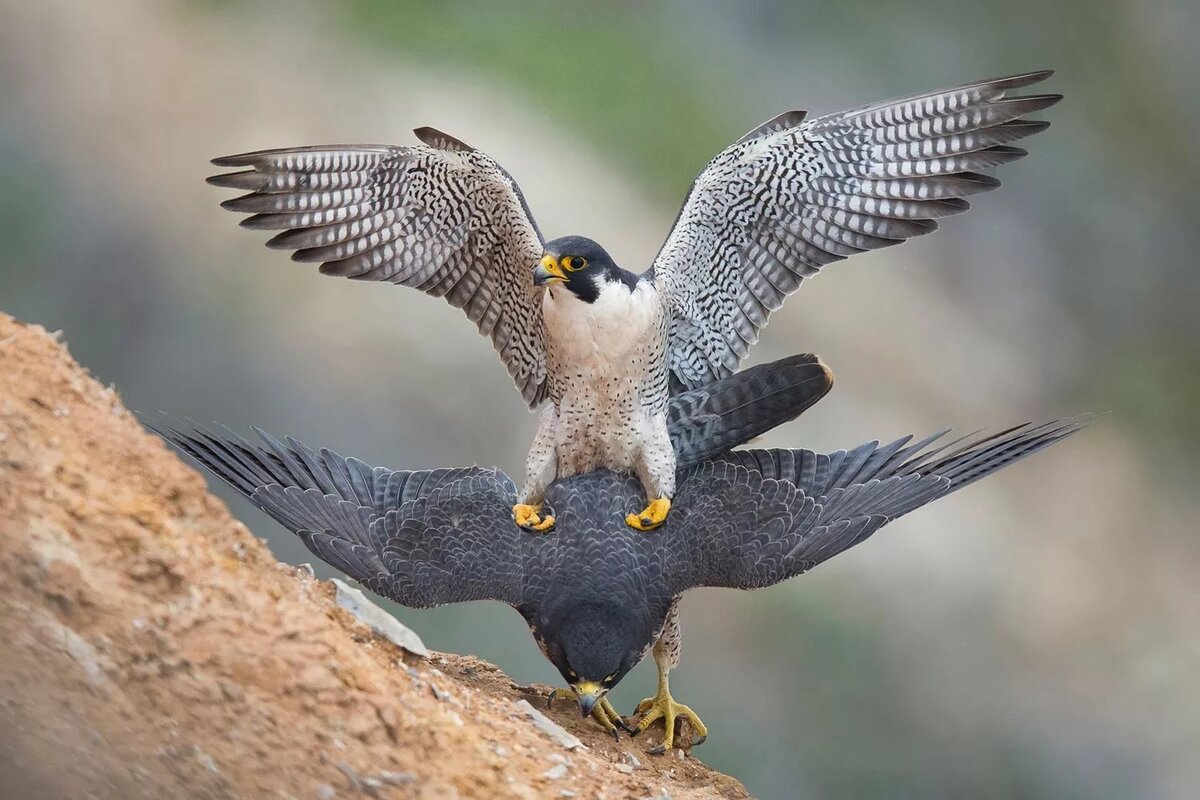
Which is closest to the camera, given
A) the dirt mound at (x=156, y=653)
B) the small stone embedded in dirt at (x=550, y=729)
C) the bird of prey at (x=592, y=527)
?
the dirt mound at (x=156, y=653)

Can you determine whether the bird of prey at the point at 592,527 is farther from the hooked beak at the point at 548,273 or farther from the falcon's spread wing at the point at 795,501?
the hooked beak at the point at 548,273

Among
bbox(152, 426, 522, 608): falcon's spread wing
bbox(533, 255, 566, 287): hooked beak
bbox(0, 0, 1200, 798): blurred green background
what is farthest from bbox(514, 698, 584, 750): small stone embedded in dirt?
bbox(0, 0, 1200, 798): blurred green background

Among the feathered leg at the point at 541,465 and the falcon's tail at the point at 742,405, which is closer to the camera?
the falcon's tail at the point at 742,405

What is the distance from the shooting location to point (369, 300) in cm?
844

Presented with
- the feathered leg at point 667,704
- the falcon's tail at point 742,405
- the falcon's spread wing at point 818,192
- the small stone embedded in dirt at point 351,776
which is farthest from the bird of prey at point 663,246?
the small stone embedded in dirt at point 351,776

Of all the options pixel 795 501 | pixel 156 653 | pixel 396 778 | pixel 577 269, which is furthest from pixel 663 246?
pixel 156 653

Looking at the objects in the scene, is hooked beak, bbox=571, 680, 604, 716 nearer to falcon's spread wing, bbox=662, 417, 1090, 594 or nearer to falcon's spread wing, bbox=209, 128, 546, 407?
falcon's spread wing, bbox=662, 417, 1090, 594

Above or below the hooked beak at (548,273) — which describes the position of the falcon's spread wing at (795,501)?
below

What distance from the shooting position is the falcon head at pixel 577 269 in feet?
13.9

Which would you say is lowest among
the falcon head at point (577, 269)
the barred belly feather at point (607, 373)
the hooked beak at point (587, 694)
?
the hooked beak at point (587, 694)

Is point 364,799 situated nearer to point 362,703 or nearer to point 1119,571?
point 362,703

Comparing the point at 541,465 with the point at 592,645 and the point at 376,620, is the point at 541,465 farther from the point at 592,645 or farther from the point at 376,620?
the point at 376,620

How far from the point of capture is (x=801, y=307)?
365 inches

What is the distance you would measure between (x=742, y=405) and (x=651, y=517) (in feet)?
1.84
